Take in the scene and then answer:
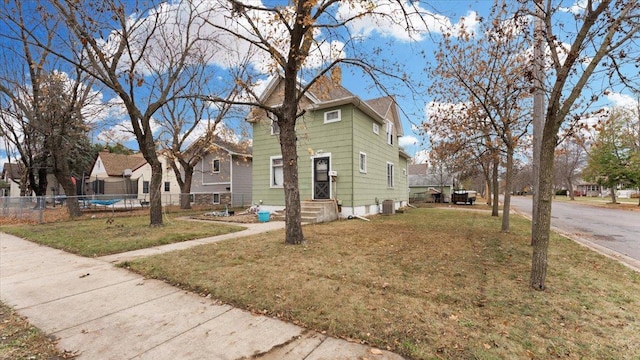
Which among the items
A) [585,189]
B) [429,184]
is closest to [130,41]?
[429,184]

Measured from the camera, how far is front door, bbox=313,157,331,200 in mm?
13375

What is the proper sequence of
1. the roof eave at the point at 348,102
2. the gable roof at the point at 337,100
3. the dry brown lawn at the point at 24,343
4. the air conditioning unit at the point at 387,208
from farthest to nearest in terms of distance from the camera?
1. the air conditioning unit at the point at 387,208
2. the gable roof at the point at 337,100
3. the roof eave at the point at 348,102
4. the dry brown lawn at the point at 24,343

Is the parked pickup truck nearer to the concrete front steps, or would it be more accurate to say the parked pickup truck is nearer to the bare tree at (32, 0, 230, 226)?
the concrete front steps

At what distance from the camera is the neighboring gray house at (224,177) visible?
846 inches

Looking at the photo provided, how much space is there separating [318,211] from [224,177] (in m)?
12.9

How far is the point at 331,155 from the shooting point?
43.5 feet

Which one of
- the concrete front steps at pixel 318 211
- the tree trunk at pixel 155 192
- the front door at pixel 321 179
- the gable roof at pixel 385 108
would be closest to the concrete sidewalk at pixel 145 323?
the tree trunk at pixel 155 192

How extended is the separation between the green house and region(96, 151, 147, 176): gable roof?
20.4 meters

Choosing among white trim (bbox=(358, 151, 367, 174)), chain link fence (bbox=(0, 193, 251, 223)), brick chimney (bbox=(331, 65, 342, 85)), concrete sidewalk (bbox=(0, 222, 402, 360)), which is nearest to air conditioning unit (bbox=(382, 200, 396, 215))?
white trim (bbox=(358, 151, 367, 174))

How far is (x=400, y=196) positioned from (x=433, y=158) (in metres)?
10.4

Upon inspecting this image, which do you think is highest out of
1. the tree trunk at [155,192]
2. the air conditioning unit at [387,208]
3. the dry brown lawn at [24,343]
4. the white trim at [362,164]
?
the white trim at [362,164]

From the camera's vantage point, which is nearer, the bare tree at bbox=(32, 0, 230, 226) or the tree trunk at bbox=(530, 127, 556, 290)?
the tree trunk at bbox=(530, 127, 556, 290)

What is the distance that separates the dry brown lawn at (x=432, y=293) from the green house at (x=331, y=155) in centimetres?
641

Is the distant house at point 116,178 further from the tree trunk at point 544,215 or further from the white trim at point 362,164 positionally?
the tree trunk at point 544,215
